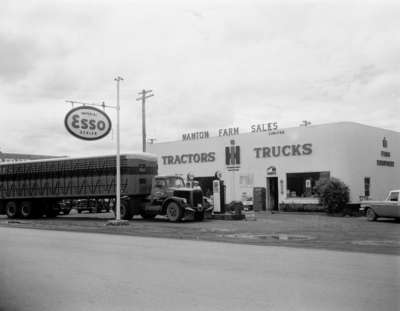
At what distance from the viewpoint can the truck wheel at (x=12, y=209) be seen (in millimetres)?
31703

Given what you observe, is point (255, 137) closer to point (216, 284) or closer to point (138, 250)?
point (138, 250)

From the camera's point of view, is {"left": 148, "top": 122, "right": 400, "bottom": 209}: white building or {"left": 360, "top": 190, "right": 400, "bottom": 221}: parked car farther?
{"left": 148, "top": 122, "right": 400, "bottom": 209}: white building

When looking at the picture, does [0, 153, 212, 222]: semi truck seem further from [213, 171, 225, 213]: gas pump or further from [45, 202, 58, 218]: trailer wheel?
[213, 171, 225, 213]: gas pump

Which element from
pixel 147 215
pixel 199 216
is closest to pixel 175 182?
pixel 199 216

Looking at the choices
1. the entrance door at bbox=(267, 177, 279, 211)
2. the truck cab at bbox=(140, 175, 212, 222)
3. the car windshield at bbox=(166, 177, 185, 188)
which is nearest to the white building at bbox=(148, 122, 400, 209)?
the entrance door at bbox=(267, 177, 279, 211)

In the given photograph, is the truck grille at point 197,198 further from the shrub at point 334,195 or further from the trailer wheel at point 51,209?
the trailer wheel at point 51,209

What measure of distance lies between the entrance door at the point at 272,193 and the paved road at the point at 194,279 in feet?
68.5

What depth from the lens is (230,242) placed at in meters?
15.4

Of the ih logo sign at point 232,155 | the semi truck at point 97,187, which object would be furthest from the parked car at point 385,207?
the ih logo sign at point 232,155

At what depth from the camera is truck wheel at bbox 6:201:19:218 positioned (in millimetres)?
31703

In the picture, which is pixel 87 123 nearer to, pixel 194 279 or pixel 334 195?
pixel 334 195

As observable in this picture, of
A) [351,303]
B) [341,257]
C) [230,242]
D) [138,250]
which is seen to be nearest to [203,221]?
[230,242]

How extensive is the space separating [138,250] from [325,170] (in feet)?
68.0

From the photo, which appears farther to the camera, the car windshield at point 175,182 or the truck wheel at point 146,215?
the truck wheel at point 146,215
